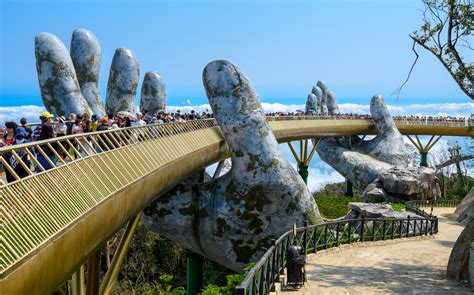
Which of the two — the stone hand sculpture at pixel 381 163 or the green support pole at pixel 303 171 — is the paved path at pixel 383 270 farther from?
the green support pole at pixel 303 171

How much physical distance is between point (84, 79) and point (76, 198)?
17.5 metres

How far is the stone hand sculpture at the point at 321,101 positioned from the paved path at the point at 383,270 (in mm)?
33936

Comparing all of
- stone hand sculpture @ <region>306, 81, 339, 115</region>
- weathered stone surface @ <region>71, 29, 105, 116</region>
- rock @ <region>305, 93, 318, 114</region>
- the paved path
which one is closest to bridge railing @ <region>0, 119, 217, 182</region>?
the paved path

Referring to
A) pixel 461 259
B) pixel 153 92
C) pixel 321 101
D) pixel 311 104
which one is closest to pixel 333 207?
pixel 153 92

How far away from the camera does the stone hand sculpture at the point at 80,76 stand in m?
22.1

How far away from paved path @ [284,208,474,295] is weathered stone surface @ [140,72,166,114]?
1570 centimetres

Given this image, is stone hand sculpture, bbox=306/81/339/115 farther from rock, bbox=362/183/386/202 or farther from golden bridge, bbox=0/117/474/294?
golden bridge, bbox=0/117/474/294

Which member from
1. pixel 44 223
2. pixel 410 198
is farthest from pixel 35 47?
pixel 410 198

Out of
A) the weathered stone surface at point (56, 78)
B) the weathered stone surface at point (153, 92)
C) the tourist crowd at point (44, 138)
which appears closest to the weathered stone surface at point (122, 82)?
the weathered stone surface at point (153, 92)

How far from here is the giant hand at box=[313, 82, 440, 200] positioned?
128ft

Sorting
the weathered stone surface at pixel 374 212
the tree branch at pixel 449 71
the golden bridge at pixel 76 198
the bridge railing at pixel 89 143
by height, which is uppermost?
the tree branch at pixel 449 71

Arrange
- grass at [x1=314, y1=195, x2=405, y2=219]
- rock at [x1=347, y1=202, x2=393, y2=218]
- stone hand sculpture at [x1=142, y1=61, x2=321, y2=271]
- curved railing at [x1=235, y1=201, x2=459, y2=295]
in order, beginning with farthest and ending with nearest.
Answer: grass at [x1=314, y1=195, x2=405, y2=219]
rock at [x1=347, y1=202, x2=393, y2=218]
stone hand sculpture at [x1=142, y1=61, x2=321, y2=271]
curved railing at [x1=235, y1=201, x2=459, y2=295]

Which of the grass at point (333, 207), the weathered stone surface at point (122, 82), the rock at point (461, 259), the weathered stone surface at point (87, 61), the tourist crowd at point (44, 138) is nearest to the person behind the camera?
the tourist crowd at point (44, 138)

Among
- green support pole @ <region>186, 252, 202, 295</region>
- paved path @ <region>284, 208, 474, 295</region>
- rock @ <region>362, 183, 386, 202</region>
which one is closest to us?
paved path @ <region>284, 208, 474, 295</region>
